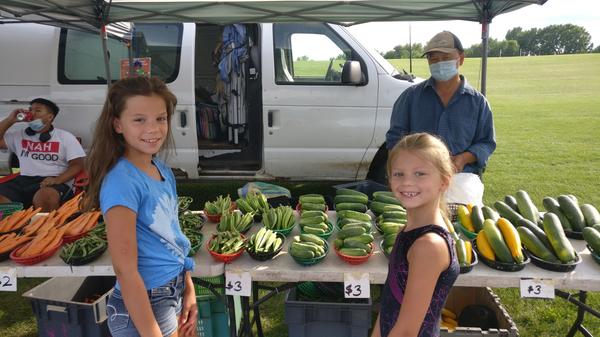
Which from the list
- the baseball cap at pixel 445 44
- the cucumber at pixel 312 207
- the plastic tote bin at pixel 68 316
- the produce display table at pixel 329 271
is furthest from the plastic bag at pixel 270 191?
the baseball cap at pixel 445 44

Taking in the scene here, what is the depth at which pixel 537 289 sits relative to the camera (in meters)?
2.19

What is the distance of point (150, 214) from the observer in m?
1.71

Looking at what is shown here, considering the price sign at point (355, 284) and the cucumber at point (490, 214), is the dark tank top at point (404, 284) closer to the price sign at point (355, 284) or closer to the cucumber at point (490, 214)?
the price sign at point (355, 284)

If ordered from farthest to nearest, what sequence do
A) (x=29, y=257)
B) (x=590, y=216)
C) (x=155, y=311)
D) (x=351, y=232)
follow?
(x=590, y=216) → (x=351, y=232) → (x=29, y=257) → (x=155, y=311)

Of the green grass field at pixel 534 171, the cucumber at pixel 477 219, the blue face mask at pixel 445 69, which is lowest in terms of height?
the green grass field at pixel 534 171

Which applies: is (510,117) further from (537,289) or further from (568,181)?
(537,289)

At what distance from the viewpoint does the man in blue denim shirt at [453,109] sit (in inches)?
130

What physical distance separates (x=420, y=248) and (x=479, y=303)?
1.96 m

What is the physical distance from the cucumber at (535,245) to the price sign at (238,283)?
154cm

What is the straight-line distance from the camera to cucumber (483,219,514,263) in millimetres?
2258

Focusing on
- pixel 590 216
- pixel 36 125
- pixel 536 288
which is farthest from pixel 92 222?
pixel 590 216

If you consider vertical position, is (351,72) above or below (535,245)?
above

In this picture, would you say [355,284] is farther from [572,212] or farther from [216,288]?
[572,212]

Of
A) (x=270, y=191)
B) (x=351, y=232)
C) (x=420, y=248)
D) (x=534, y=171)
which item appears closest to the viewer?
(x=420, y=248)
